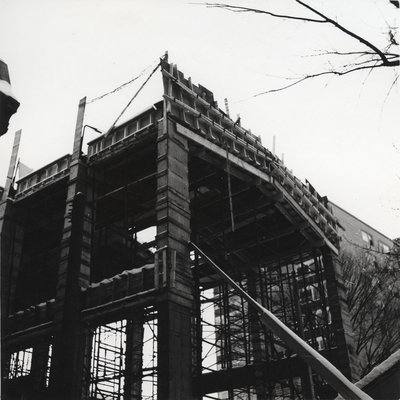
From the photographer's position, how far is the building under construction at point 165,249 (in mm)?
17359

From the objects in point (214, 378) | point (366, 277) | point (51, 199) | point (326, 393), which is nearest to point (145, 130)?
point (51, 199)

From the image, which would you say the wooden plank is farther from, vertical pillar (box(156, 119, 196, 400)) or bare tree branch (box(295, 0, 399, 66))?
bare tree branch (box(295, 0, 399, 66))

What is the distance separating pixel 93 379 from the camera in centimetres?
2056

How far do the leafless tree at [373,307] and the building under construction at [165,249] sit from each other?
310 cm

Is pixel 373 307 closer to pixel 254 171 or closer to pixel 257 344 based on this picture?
pixel 257 344

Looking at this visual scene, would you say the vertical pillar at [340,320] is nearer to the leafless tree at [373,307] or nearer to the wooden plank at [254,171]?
the wooden plank at [254,171]

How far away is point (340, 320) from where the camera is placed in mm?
23297

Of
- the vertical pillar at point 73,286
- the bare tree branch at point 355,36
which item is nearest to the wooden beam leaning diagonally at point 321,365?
the bare tree branch at point 355,36

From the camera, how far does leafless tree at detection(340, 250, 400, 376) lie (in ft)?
89.4

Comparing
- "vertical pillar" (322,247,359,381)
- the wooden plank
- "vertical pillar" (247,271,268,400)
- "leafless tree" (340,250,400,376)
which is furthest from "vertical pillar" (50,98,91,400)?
"leafless tree" (340,250,400,376)

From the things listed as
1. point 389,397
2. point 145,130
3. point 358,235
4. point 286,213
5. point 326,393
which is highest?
point 358,235

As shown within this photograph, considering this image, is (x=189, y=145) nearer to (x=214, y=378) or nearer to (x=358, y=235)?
(x=214, y=378)

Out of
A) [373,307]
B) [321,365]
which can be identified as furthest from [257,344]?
[321,365]

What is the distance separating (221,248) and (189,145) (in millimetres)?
8893
